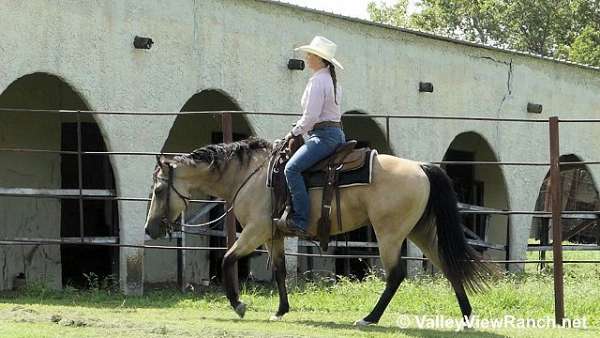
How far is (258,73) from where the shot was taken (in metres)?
16.1

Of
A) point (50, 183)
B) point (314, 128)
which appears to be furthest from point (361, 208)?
point (50, 183)

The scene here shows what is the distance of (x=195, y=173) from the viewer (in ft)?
34.1

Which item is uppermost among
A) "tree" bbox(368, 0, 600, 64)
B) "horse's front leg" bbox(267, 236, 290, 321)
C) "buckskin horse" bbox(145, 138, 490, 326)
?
"tree" bbox(368, 0, 600, 64)

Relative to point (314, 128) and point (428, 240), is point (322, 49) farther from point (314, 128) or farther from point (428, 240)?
point (428, 240)

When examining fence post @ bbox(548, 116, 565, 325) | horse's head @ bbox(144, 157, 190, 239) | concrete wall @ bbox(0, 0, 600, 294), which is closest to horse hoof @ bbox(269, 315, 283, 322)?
horse's head @ bbox(144, 157, 190, 239)

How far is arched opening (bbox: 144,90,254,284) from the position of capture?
17.6 meters

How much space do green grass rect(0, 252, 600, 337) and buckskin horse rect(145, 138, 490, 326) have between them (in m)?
0.43

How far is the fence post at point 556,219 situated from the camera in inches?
422

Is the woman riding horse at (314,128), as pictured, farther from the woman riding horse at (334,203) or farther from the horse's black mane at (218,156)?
the horse's black mane at (218,156)

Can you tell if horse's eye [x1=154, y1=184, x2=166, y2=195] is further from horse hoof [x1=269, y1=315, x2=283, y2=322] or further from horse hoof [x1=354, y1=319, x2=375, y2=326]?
A: horse hoof [x1=354, y1=319, x2=375, y2=326]

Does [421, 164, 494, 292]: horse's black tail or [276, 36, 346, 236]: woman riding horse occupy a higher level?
[276, 36, 346, 236]: woman riding horse

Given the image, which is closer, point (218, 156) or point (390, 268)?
point (390, 268)

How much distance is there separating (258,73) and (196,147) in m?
2.42

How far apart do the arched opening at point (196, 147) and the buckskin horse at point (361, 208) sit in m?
6.80
